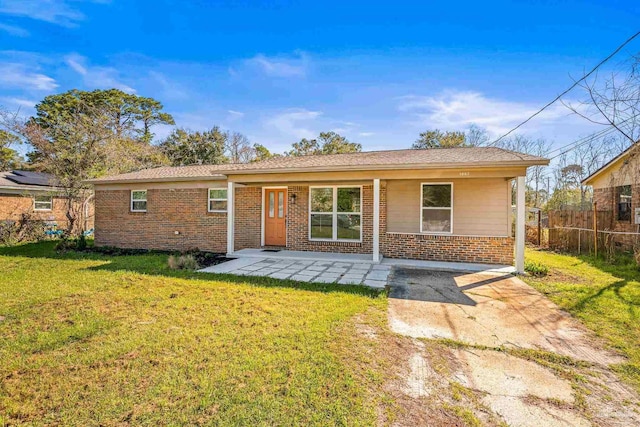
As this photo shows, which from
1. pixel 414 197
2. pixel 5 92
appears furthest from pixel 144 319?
pixel 5 92

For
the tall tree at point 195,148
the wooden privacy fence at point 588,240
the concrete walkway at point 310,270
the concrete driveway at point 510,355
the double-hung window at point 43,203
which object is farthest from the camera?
the tall tree at point 195,148

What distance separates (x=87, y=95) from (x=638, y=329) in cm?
3771

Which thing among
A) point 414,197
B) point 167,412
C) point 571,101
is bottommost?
point 167,412

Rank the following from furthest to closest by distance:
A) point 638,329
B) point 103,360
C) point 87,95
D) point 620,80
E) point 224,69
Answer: point 87,95, point 224,69, point 620,80, point 638,329, point 103,360

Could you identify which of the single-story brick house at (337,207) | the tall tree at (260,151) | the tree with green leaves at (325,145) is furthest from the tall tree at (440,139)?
the single-story brick house at (337,207)

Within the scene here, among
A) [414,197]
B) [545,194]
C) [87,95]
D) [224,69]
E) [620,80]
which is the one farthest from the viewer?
[87,95]

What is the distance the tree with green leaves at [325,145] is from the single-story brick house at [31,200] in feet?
65.3

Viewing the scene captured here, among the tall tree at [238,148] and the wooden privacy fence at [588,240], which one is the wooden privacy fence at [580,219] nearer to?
the wooden privacy fence at [588,240]

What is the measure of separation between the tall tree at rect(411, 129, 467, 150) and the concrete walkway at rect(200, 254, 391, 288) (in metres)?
20.9

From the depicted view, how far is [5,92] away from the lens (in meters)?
14.1

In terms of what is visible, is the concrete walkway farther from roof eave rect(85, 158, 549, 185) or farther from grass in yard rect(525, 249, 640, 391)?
grass in yard rect(525, 249, 640, 391)

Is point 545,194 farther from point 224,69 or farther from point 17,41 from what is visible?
point 17,41

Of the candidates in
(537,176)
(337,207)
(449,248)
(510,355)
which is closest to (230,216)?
(337,207)

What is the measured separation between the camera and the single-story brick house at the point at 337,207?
822 centimetres
